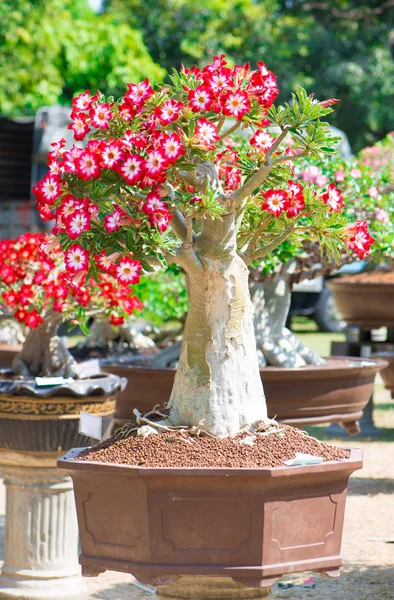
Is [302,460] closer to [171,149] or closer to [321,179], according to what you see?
[171,149]

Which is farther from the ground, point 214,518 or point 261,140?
point 261,140

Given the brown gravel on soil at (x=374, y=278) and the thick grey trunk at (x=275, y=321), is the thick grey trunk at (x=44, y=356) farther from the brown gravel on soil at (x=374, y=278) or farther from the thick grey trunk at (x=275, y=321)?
the brown gravel on soil at (x=374, y=278)

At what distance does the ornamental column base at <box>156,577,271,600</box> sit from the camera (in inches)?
107

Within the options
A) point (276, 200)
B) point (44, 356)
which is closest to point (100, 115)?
Answer: point (276, 200)

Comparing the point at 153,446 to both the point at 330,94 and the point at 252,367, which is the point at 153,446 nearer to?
the point at 252,367

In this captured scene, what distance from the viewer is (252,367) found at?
9.61 feet

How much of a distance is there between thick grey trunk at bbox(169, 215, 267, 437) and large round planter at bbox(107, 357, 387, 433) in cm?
209

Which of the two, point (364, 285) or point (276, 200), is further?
point (364, 285)

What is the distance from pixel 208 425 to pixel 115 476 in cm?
34

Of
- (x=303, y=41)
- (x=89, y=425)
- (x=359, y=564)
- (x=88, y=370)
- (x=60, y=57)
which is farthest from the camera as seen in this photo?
(x=303, y=41)

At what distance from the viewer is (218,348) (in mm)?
2875

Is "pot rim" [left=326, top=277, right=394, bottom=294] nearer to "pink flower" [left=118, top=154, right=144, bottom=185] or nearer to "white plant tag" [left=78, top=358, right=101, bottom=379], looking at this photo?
"white plant tag" [left=78, top=358, right=101, bottom=379]

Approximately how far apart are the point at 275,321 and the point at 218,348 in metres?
2.67

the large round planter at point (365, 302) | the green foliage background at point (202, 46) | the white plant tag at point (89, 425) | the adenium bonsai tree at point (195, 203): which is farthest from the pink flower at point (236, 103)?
the green foliage background at point (202, 46)
